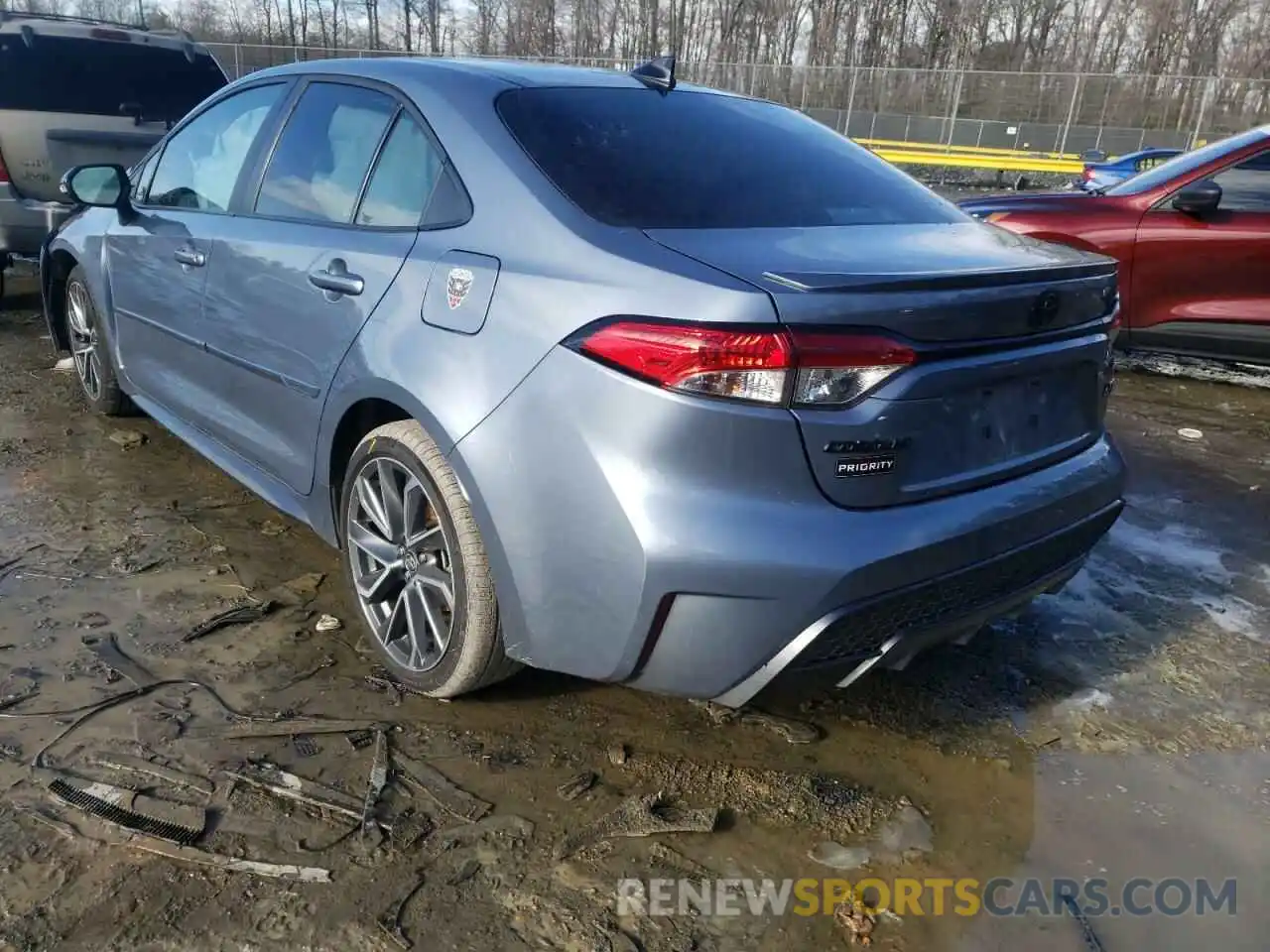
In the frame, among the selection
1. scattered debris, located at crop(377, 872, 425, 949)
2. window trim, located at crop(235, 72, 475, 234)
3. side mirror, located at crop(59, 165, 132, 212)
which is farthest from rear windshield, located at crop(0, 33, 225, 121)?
scattered debris, located at crop(377, 872, 425, 949)

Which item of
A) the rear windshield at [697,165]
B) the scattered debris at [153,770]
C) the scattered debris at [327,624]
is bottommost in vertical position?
the scattered debris at [327,624]

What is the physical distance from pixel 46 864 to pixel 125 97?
6395 mm

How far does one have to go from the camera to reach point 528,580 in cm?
223

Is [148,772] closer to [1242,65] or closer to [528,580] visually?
[528,580]

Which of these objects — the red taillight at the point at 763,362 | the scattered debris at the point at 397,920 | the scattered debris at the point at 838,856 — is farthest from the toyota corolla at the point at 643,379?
the scattered debris at the point at 397,920

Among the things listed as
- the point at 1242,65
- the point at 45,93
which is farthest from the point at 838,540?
the point at 1242,65

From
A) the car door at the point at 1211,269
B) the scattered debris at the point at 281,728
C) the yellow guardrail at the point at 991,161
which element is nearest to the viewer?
the scattered debris at the point at 281,728

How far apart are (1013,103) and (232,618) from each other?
26.6m

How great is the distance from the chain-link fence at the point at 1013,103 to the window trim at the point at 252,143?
20726 millimetres

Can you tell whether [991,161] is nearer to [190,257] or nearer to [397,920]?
[190,257]

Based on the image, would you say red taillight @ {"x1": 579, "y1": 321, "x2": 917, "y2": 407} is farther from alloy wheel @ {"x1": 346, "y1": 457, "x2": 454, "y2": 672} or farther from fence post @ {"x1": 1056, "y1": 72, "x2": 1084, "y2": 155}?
fence post @ {"x1": 1056, "y1": 72, "x2": 1084, "y2": 155}

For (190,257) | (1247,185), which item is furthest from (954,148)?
Result: (190,257)

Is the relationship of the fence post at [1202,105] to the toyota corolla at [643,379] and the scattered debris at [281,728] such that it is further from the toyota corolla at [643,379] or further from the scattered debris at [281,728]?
the scattered debris at [281,728]

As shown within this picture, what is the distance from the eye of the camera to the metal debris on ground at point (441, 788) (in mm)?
2273
